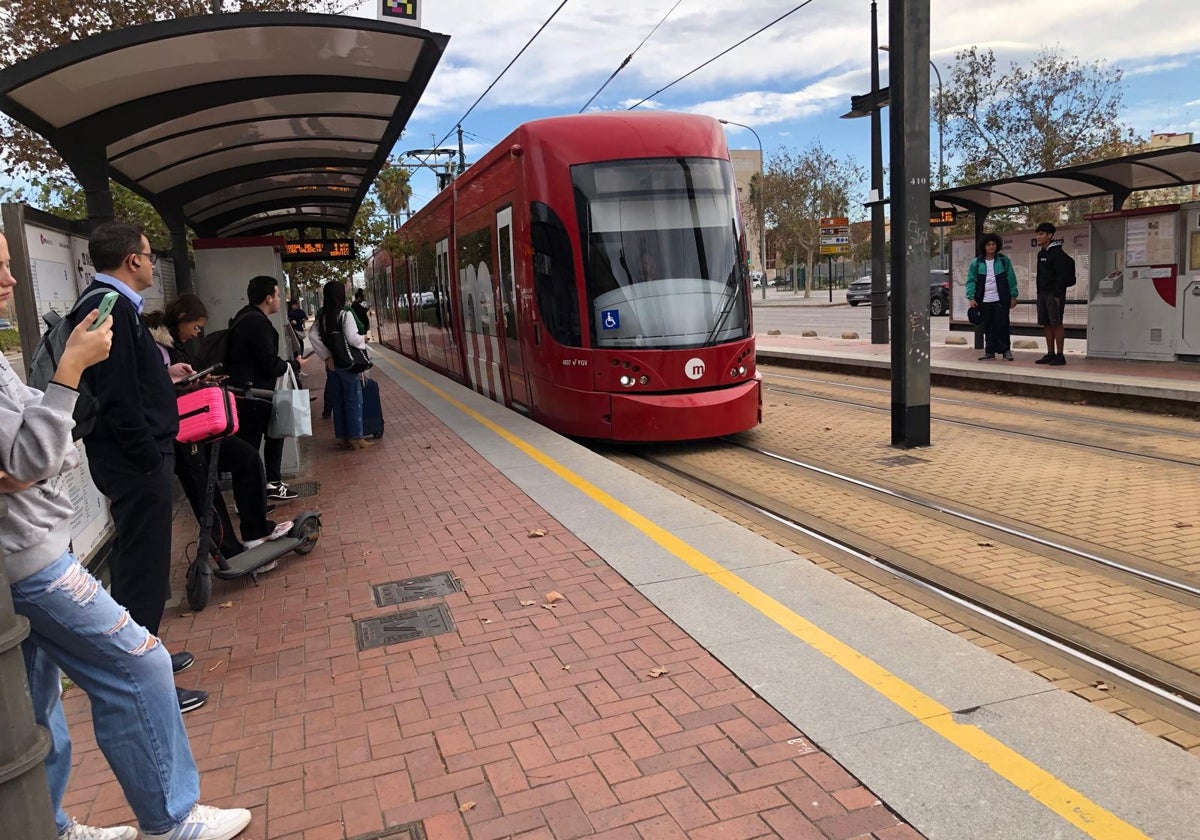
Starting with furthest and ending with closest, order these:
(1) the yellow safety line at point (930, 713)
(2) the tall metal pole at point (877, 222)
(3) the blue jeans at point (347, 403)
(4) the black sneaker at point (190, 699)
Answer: (2) the tall metal pole at point (877, 222)
(3) the blue jeans at point (347, 403)
(4) the black sneaker at point (190, 699)
(1) the yellow safety line at point (930, 713)

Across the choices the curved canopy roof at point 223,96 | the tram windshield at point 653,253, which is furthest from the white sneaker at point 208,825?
the tram windshield at point 653,253

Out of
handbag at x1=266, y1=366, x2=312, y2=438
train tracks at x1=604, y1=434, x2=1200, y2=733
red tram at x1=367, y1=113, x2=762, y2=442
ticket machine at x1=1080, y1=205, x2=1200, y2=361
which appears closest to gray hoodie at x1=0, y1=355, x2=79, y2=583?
handbag at x1=266, y1=366, x2=312, y2=438

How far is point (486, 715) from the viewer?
11.3ft

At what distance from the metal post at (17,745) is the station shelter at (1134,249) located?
1293 cm

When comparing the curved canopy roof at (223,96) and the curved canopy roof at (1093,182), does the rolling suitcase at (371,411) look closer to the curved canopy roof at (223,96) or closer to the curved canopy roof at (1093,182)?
the curved canopy roof at (223,96)

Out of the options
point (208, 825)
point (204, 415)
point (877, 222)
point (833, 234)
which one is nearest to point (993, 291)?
point (877, 222)

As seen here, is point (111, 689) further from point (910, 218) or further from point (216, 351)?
point (910, 218)

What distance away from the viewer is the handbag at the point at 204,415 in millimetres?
4301

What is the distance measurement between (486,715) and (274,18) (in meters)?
4.99

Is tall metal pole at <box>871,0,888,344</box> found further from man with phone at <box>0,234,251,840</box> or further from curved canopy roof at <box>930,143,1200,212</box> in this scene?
man with phone at <box>0,234,251,840</box>

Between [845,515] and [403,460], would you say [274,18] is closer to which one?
[403,460]

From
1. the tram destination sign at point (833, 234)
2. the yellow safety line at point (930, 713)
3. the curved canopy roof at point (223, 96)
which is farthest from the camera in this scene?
the tram destination sign at point (833, 234)

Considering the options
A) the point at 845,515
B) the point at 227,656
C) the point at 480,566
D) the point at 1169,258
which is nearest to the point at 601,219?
the point at 845,515

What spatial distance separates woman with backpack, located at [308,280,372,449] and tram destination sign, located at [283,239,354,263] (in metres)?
10.6
